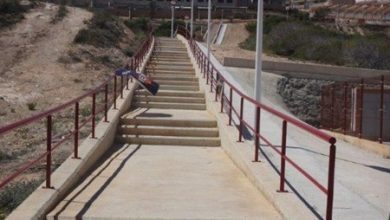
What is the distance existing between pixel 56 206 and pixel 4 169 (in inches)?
279

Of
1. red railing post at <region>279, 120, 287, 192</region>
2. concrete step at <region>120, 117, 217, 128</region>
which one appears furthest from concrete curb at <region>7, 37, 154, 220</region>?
Answer: red railing post at <region>279, 120, 287, 192</region>

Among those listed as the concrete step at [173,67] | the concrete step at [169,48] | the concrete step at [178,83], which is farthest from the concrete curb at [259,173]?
the concrete step at [169,48]

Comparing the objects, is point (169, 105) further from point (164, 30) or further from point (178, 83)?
point (164, 30)

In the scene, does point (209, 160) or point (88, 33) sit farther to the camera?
point (88, 33)

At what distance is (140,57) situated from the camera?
27.0 m

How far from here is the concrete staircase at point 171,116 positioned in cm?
1475

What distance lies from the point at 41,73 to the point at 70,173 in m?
22.8

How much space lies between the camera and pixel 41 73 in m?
31.6

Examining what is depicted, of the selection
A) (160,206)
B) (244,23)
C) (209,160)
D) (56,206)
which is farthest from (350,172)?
(244,23)

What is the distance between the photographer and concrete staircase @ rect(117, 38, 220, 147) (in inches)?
581

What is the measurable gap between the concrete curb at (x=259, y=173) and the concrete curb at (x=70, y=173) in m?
2.44

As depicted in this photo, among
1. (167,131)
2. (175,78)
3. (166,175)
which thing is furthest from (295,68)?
(166,175)

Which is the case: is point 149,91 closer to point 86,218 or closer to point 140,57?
point 140,57

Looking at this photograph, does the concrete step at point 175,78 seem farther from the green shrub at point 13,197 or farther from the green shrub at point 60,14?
the green shrub at point 60,14
